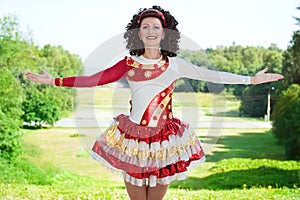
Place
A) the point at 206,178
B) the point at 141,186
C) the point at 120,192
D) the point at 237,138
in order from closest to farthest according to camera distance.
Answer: the point at 141,186
the point at 120,192
the point at 206,178
the point at 237,138

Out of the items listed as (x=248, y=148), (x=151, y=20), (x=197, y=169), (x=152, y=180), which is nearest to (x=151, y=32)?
(x=151, y=20)

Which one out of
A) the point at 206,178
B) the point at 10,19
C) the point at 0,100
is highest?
the point at 10,19

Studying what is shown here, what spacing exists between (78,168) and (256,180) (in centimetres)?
323

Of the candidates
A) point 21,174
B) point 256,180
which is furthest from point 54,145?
point 256,180

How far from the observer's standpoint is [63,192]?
315 centimetres

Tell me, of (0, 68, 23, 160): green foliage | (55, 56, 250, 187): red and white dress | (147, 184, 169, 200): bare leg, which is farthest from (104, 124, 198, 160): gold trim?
(0, 68, 23, 160): green foliage

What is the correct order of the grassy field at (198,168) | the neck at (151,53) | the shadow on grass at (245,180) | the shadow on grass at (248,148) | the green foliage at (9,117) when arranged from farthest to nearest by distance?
the shadow on grass at (248,148) < the shadow on grass at (245,180) < the grassy field at (198,168) < the green foliage at (9,117) < the neck at (151,53)

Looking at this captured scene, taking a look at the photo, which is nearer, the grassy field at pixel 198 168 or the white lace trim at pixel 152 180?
the white lace trim at pixel 152 180

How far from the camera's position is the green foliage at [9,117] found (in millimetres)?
7039

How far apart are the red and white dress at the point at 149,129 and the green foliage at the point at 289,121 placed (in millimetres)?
6224

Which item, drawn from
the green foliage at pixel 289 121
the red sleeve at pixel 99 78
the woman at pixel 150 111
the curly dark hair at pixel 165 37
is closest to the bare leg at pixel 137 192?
the woman at pixel 150 111

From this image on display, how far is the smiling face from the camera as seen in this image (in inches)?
69.8

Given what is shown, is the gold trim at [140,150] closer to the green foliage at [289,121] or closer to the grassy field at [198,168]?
the grassy field at [198,168]

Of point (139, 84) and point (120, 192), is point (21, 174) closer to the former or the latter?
point (120, 192)
